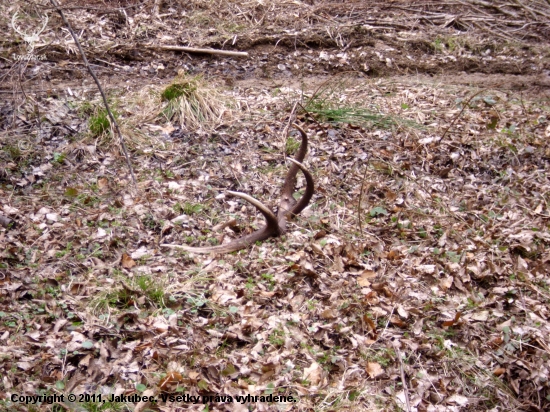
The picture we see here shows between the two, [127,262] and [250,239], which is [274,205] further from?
[127,262]

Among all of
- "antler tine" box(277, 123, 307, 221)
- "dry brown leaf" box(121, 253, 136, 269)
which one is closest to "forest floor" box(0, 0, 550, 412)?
"dry brown leaf" box(121, 253, 136, 269)

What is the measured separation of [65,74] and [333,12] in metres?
3.89

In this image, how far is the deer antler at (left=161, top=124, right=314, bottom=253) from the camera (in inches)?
163

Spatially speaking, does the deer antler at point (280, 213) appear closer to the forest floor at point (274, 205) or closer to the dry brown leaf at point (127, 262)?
the forest floor at point (274, 205)

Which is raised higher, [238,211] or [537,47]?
[537,47]

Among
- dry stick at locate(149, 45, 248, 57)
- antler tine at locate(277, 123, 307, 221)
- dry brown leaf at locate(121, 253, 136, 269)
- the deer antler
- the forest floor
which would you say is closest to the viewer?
the forest floor

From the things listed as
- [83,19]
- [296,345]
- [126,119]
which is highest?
[83,19]

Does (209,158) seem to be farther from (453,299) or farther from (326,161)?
(453,299)

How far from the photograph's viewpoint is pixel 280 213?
4512 mm

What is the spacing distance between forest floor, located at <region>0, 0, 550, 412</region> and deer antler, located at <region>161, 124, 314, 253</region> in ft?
0.28

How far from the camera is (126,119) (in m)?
5.40

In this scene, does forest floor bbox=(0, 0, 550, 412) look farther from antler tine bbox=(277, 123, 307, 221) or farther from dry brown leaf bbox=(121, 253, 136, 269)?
antler tine bbox=(277, 123, 307, 221)

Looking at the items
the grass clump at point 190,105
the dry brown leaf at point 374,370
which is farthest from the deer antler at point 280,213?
the grass clump at point 190,105

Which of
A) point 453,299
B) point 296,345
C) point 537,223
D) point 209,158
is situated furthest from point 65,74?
point 537,223
